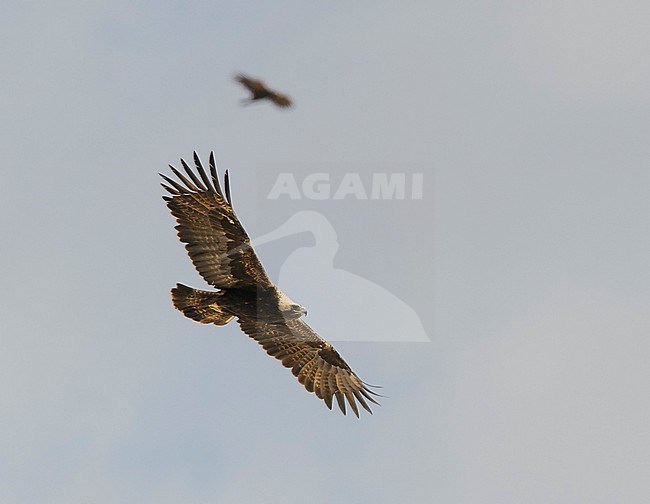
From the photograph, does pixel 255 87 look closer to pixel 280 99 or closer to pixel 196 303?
pixel 280 99

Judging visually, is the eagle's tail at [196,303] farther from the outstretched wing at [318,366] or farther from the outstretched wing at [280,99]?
the outstretched wing at [280,99]

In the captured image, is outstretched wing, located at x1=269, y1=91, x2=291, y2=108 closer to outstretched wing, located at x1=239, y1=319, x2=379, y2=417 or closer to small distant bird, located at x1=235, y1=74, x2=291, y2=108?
small distant bird, located at x1=235, y1=74, x2=291, y2=108

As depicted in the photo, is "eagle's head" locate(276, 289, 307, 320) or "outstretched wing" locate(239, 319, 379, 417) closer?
"eagle's head" locate(276, 289, 307, 320)

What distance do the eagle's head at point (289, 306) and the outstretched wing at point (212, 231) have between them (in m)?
0.41

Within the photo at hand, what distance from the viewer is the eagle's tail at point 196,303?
25.7m

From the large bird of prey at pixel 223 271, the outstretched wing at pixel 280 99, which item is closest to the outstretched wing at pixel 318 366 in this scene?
the large bird of prey at pixel 223 271

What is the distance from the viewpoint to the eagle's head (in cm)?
2561

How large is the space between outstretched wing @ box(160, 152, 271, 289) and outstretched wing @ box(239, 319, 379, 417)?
2414 mm

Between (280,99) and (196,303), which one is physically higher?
(280,99)

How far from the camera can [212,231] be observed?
25141 millimetres

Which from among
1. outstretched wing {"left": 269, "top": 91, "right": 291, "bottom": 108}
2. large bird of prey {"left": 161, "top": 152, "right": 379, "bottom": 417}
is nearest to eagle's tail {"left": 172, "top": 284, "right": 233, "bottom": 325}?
large bird of prey {"left": 161, "top": 152, "right": 379, "bottom": 417}

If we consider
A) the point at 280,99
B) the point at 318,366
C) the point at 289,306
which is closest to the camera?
the point at 280,99

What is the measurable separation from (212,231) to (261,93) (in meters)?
2.91

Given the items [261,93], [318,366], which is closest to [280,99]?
[261,93]
